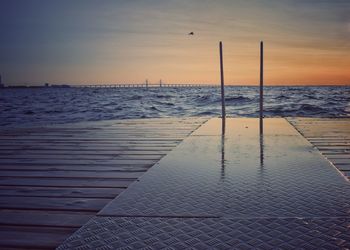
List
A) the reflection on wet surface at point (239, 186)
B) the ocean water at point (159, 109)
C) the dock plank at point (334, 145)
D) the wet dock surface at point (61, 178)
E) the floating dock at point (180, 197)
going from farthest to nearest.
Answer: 1. the ocean water at point (159, 109)
2. the dock plank at point (334, 145)
3. the reflection on wet surface at point (239, 186)
4. the wet dock surface at point (61, 178)
5. the floating dock at point (180, 197)

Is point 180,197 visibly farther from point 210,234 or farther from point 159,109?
point 159,109

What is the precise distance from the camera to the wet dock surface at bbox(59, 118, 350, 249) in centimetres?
175

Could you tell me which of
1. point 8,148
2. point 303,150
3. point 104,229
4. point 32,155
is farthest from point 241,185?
point 8,148

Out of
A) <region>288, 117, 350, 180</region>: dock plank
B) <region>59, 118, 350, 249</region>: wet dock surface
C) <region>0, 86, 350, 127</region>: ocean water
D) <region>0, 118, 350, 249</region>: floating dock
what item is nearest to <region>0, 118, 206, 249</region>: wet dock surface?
<region>0, 118, 350, 249</region>: floating dock

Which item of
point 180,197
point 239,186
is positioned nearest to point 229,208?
point 180,197

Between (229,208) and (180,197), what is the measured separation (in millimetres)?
401

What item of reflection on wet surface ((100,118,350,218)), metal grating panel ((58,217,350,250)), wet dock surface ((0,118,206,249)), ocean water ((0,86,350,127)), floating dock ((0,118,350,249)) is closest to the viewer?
metal grating panel ((58,217,350,250))

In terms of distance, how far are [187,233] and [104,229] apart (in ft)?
1.56

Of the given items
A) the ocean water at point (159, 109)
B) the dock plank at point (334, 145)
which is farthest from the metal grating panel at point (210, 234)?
the ocean water at point (159, 109)

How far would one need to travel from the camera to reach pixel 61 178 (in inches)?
124

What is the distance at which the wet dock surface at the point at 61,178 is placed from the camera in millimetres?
2018

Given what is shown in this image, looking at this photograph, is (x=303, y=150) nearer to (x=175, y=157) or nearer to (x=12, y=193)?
(x=175, y=157)

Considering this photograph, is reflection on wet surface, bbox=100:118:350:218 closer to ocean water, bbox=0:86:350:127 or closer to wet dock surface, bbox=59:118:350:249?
wet dock surface, bbox=59:118:350:249

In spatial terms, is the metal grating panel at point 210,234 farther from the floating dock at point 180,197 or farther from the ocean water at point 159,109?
the ocean water at point 159,109
